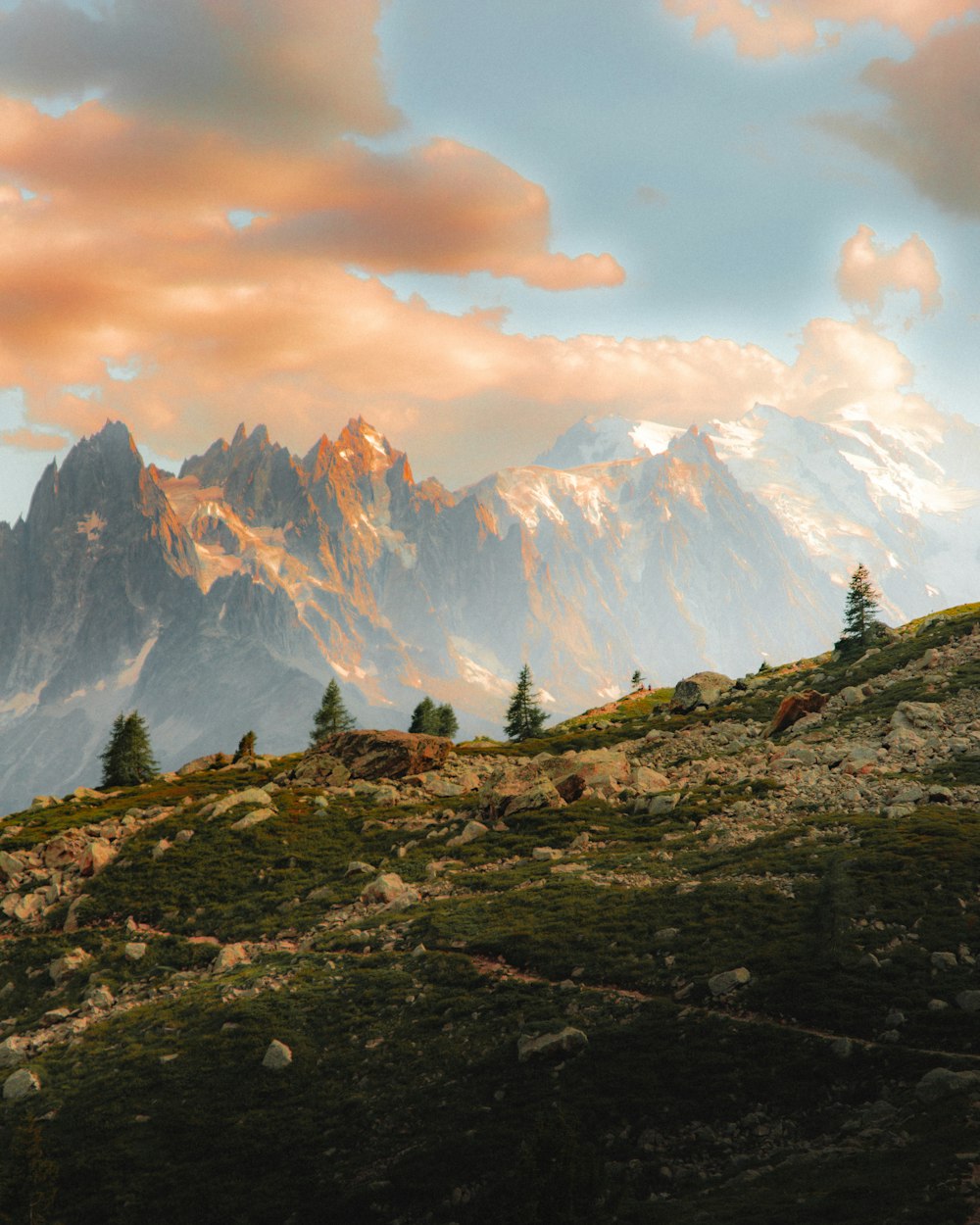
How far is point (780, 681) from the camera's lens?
8806 cm

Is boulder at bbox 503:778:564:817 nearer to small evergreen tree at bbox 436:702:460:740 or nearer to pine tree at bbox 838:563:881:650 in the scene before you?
pine tree at bbox 838:563:881:650

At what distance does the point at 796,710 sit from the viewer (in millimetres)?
67375

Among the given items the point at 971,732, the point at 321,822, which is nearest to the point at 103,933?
the point at 321,822

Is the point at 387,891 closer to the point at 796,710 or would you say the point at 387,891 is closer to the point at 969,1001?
the point at 969,1001

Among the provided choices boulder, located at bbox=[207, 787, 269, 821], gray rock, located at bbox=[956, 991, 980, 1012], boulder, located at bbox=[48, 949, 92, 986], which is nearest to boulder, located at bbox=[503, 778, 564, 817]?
boulder, located at bbox=[207, 787, 269, 821]

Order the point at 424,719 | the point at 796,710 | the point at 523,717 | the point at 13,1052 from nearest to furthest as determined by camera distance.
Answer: the point at 13,1052, the point at 796,710, the point at 424,719, the point at 523,717

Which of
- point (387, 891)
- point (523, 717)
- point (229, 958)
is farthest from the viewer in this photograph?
point (523, 717)

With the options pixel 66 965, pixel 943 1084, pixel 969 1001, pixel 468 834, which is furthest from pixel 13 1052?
pixel 969 1001

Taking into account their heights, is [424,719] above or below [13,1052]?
above

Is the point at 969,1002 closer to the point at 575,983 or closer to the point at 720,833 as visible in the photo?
the point at 575,983

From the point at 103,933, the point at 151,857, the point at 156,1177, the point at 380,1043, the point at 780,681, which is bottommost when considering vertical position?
the point at 156,1177

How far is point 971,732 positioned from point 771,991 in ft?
110

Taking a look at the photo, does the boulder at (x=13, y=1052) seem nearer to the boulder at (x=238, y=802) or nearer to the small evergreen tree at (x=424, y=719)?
the boulder at (x=238, y=802)

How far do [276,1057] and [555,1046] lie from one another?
8761 millimetres
